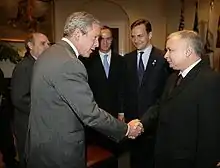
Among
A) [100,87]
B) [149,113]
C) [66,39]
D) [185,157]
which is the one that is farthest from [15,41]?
[185,157]

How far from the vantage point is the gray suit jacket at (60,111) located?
2082 millimetres

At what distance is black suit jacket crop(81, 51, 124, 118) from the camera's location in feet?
11.6

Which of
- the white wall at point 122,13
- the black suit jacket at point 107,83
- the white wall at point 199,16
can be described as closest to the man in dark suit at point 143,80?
the black suit jacket at point 107,83

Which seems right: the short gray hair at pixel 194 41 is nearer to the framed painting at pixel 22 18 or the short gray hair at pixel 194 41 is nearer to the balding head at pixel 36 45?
the balding head at pixel 36 45

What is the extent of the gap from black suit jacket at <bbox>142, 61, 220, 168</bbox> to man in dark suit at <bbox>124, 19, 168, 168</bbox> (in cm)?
76

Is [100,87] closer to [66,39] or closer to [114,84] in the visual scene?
[114,84]

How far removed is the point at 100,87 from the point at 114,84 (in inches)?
5.8

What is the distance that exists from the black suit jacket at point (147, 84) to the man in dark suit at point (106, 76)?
0.59ft

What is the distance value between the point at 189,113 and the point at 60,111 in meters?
0.85

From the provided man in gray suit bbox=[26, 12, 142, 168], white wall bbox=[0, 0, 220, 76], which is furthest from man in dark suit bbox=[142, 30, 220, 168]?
white wall bbox=[0, 0, 220, 76]

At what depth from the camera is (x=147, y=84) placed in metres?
3.30

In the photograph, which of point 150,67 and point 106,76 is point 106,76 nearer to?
point 106,76

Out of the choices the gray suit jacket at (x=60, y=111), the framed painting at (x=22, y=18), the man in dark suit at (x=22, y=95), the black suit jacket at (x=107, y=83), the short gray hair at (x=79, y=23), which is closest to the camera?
the gray suit jacket at (x=60, y=111)

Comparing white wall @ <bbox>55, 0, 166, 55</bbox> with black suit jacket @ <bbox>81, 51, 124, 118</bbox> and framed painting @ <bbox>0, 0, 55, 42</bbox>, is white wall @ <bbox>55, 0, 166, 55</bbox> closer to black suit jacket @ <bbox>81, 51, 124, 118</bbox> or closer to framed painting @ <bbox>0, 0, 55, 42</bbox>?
framed painting @ <bbox>0, 0, 55, 42</bbox>
